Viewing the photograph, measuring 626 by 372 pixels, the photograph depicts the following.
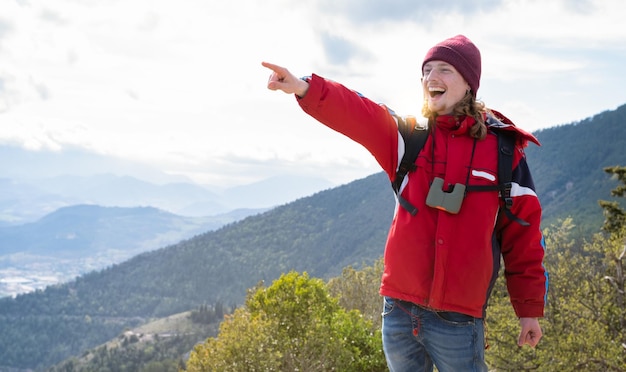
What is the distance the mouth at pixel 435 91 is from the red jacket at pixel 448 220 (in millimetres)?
209

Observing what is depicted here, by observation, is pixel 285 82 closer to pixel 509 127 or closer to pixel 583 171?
pixel 509 127

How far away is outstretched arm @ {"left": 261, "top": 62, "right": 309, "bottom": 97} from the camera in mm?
3219

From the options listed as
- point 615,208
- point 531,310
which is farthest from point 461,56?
point 615,208

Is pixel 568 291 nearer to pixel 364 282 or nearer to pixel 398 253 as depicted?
pixel 364 282

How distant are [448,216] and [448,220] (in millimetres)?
25

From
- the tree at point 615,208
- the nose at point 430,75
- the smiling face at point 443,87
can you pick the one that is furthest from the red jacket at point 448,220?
the tree at point 615,208

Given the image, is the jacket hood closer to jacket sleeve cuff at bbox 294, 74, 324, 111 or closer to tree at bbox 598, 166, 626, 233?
jacket sleeve cuff at bbox 294, 74, 324, 111

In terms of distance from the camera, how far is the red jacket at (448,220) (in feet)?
10.6

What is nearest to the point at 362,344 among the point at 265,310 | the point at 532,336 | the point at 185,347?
the point at 265,310

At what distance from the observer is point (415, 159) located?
338 cm

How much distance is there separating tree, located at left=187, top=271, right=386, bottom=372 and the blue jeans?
14667mm

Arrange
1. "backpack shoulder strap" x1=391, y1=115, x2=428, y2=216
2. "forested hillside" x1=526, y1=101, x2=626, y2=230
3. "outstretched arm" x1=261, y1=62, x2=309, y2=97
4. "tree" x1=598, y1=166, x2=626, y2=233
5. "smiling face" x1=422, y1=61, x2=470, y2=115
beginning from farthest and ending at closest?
"forested hillside" x1=526, y1=101, x2=626, y2=230 → "tree" x1=598, y1=166, x2=626, y2=233 → "smiling face" x1=422, y1=61, x2=470, y2=115 → "backpack shoulder strap" x1=391, y1=115, x2=428, y2=216 → "outstretched arm" x1=261, y1=62, x2=309, y2=97

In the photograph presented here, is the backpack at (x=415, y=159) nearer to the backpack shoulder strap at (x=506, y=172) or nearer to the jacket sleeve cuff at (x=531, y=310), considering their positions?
the backpack shoulder strap at (x=506, y=172)

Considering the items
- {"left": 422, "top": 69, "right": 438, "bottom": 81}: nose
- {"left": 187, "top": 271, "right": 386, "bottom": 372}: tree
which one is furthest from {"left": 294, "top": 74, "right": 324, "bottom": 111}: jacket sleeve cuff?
{"left": 187, "top": 271, "right": 386, "bottom": 372}: tree
